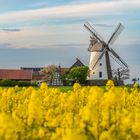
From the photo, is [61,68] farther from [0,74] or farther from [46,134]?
[46,134]

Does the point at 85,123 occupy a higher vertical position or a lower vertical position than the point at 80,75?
lower

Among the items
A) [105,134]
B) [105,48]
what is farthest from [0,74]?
[105,134]

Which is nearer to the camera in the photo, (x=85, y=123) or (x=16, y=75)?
(x=85, y=123)

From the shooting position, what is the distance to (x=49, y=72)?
373 ft

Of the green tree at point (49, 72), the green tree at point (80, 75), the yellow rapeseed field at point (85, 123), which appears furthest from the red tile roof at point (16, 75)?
the yellow rapeseed field at point (85, 123)

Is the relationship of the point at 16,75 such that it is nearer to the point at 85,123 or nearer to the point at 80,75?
the point at 80,75

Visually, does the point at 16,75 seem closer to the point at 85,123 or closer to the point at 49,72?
the point at 49,72

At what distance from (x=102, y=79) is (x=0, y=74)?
96.2ft

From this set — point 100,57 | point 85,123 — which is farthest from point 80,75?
point 85,123

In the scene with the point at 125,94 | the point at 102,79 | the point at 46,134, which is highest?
the point at 102,79

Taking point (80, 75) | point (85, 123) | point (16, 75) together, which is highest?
point (16, 75)

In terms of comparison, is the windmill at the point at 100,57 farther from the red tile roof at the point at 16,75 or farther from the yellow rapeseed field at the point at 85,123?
the yellow rapeseed field at the point at 85,123

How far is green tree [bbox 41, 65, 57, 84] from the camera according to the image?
111 metres

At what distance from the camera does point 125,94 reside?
15.4 meters
